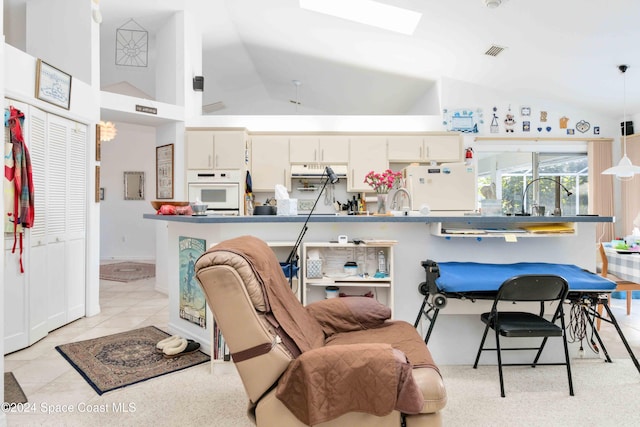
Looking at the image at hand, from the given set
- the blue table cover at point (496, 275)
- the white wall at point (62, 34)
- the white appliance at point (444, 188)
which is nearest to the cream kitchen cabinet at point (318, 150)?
the white appliance at point (444, 188)

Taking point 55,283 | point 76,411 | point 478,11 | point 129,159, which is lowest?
point 76,411

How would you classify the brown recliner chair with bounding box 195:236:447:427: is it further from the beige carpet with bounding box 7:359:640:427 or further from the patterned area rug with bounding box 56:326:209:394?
the patterned area rug with bounding box 56:326:209:394

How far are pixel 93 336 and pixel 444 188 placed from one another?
373cm

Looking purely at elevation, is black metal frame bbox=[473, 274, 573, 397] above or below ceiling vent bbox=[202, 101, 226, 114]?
below

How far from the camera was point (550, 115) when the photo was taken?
546cm

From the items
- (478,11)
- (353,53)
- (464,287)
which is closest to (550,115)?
(478,11)

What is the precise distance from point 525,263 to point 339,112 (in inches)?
227

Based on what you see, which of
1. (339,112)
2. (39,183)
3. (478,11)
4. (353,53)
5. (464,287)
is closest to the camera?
(464,287)

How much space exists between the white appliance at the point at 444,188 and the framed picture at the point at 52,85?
3516mm

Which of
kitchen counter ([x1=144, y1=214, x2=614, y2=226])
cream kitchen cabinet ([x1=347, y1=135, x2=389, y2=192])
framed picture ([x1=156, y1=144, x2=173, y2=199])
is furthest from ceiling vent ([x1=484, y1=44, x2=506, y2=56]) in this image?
framed picture ([x1=156, y1=144, x2=173, y2=199])

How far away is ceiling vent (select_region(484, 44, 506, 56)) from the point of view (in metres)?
4.27

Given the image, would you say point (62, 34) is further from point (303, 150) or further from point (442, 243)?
point (442, 243)

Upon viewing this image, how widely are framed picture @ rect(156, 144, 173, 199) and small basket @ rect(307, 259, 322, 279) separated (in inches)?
127

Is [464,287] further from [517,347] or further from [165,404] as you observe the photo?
[165,404]
